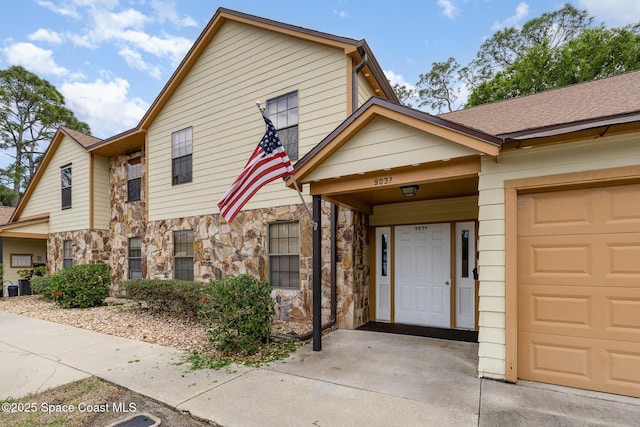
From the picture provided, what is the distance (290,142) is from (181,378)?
16.7 ft

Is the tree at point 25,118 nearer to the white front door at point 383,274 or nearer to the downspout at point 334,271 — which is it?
the downspout at point 334,271

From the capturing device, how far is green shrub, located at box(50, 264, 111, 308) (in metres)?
9.50

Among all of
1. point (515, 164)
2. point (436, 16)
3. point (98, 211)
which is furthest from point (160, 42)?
point (515, 164)

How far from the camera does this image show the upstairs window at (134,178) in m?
11.5

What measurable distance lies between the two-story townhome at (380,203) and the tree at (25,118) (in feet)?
57.3

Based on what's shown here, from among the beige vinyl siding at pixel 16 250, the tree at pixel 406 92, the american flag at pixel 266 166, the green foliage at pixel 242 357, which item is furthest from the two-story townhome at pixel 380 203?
the tree at pixel 406 92

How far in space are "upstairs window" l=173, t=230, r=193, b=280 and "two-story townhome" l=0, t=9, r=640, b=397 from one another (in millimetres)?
52

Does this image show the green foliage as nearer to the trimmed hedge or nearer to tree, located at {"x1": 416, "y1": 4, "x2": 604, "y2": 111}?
the trimmed hedge

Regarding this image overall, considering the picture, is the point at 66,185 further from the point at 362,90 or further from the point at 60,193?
the point at 362,90

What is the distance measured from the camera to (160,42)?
16312mm

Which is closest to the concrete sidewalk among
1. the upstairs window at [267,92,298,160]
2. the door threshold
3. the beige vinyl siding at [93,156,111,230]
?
the door threshold

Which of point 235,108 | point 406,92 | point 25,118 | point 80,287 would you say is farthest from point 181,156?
point 25,118

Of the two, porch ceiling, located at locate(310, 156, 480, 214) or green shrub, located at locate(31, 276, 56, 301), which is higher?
porch ceiling, located at locate(310, 156, 480, 214)

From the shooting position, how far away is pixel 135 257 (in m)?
11.4
